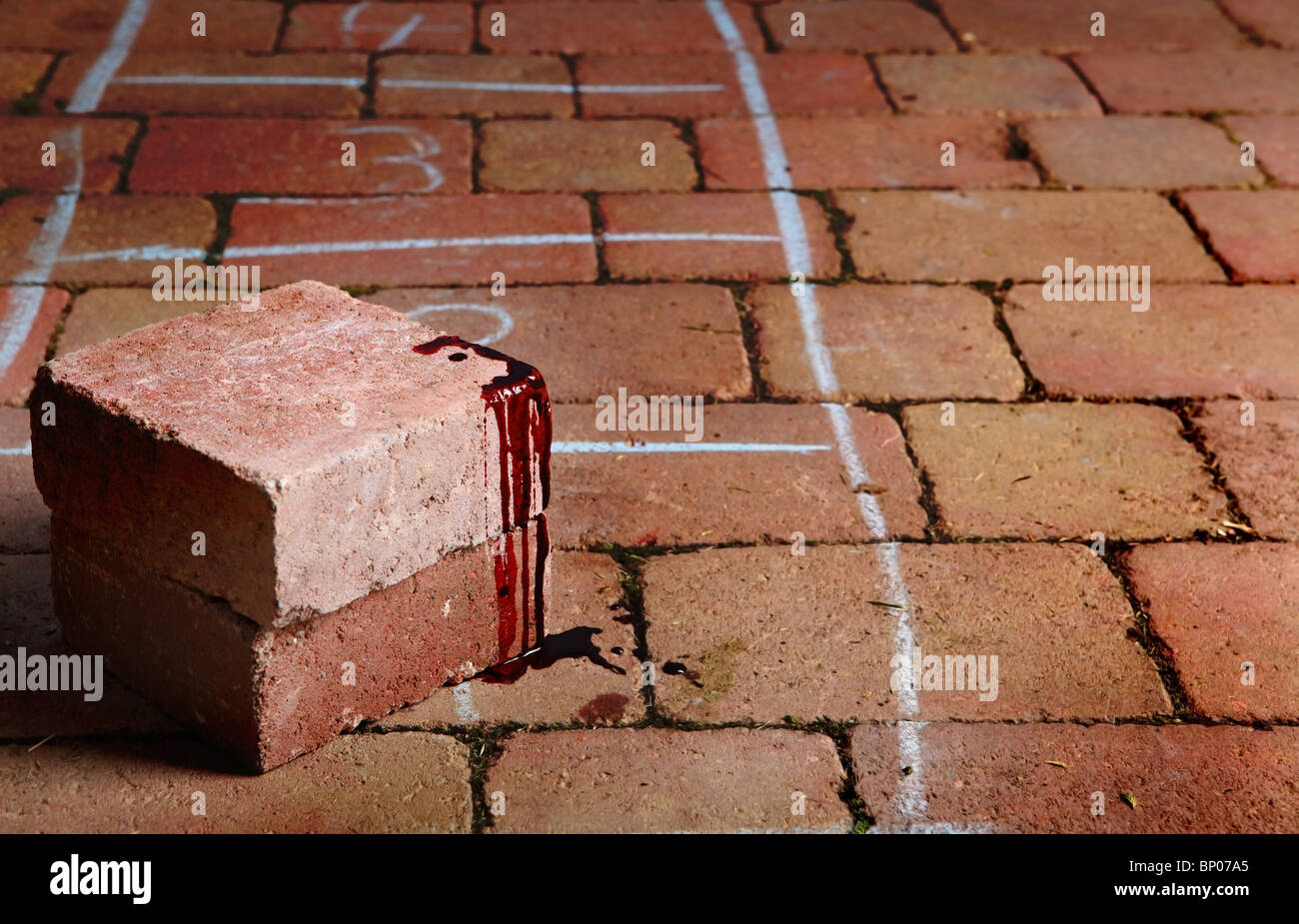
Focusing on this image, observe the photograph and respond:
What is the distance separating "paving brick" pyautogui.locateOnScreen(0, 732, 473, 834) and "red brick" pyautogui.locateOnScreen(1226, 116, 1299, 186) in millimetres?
3984

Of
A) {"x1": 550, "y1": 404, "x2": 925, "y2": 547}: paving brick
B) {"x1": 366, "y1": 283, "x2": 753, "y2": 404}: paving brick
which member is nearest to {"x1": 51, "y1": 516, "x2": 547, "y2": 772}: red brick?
{"x1": 550, "y1": 404, "x2": 925, "y2": 547}: paving brick

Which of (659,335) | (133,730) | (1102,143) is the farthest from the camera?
(1102,143)

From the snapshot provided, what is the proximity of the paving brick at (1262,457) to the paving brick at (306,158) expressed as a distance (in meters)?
2.56

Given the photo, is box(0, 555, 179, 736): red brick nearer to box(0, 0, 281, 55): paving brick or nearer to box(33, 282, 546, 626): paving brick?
box(33, 282, 546, 626): paving brick

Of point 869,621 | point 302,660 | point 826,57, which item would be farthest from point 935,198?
point 302,660

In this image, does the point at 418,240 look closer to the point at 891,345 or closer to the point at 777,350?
the point at 777,350

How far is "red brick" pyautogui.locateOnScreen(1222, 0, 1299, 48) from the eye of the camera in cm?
652

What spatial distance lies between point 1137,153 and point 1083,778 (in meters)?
3.28

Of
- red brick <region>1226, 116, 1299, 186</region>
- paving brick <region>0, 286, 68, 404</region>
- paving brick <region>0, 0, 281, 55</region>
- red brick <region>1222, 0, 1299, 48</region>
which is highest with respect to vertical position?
red brick <region>1222, 0, 1299, 48</region>

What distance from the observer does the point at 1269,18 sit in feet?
22.0

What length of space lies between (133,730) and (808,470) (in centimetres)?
173

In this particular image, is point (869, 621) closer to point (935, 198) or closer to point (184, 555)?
point (184, 555)

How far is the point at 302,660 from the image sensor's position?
2719 millimetres

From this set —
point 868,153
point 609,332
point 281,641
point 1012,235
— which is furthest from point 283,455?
point 868,153
